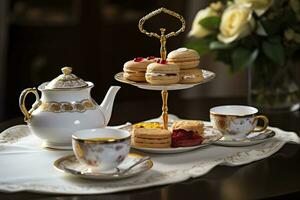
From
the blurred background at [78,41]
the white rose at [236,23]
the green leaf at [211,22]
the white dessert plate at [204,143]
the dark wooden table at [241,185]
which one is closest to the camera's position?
the dark wooden table at [241,185]

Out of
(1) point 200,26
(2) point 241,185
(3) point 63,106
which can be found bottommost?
(2) point 241,185

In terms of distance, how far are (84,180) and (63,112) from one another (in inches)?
9.4

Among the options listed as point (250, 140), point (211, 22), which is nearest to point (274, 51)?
point (211, 22)

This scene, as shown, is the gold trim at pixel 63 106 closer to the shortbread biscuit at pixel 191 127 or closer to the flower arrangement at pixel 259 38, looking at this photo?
the shortbread biscuit at pixel 191 127

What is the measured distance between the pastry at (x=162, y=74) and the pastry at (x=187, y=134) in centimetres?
11

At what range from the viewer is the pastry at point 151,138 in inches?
55.1

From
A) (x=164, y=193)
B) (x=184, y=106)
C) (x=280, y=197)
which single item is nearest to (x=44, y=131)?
(x=164, y=193)

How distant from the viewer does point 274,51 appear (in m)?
1.92

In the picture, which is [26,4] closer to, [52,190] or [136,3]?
[136,3]

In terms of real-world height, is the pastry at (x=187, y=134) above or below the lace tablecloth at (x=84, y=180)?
above

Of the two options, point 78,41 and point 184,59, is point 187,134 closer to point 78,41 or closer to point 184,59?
point 184,59

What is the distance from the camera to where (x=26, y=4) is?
12.0 feet

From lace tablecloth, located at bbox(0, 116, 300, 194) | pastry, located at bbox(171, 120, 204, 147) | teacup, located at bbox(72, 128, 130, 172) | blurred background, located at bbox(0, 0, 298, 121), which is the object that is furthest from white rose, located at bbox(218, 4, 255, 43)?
blurred background, located at bbox(0, 0, 298, 121)

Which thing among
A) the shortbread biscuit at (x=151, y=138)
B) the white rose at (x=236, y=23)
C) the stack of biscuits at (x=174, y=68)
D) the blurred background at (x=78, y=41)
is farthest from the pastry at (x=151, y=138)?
the blurred background at (x=78, y=41)
